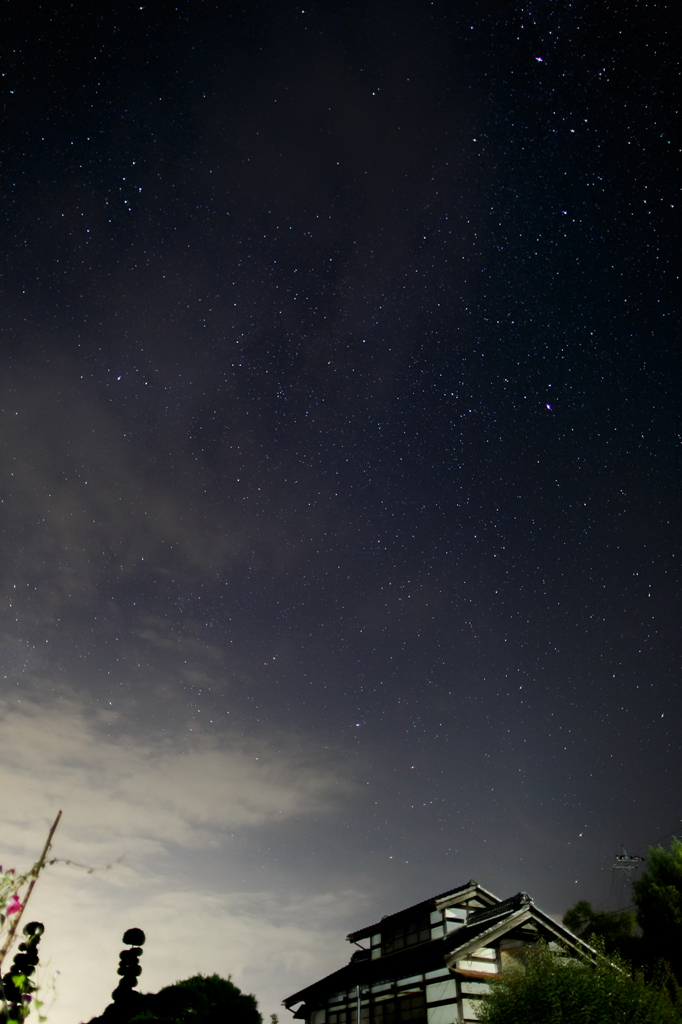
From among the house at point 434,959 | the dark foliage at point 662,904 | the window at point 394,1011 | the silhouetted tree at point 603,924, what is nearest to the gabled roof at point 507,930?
the house at point 434,959

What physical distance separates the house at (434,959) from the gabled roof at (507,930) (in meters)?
0.03

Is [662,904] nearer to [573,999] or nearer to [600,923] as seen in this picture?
[600,923]

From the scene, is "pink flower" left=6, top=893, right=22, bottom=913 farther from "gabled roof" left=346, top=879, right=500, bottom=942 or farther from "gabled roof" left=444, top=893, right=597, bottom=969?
"gabled roof" left=346, top=879, right=500, bottom=942

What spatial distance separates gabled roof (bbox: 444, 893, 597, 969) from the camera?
20.9m

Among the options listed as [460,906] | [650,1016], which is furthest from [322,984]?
[650,1016]

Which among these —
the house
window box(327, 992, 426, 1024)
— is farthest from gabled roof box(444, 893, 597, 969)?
window box(327, 992, 426, 1024)

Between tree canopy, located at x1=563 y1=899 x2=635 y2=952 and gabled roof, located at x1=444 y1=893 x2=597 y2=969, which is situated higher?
tree canopy, located at x1=563 y1=899 x2=635 y2=952

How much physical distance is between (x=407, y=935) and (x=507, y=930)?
22.3 ft

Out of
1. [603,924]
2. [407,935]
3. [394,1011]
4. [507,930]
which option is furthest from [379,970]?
[603,924]

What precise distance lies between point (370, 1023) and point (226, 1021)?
30.6ft

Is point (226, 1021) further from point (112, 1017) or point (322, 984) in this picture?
point (322, 984)

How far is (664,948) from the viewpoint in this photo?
3073 cm

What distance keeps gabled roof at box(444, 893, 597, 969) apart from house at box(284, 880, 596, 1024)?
3 cm

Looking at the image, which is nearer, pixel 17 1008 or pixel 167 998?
pixel 17 1008
